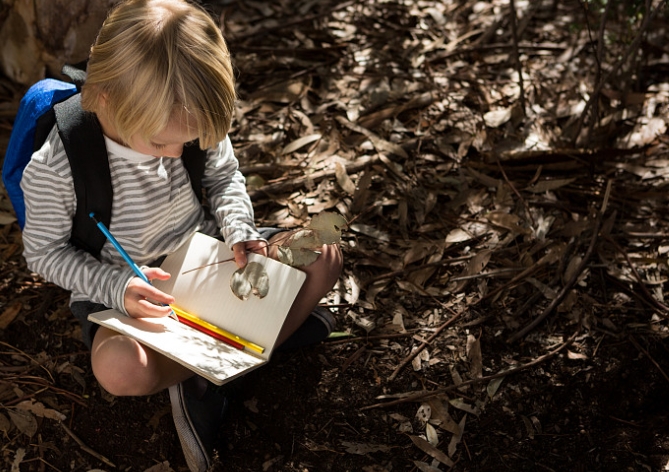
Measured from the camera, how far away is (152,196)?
6.41 feet

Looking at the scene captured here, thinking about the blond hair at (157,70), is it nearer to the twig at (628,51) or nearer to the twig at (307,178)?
the twig at (307,178)

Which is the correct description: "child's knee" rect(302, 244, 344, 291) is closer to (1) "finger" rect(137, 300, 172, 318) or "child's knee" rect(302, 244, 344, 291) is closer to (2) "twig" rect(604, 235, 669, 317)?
(1) "finger" rect(137, 300, 172, 318)

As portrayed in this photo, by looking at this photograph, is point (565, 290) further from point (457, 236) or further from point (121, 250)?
point (121, 250)

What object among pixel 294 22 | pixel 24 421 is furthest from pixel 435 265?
pixel 294 22

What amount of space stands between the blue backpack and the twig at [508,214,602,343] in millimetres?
1189

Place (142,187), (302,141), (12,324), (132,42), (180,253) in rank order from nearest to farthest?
(132,42), (142,187), (180,253), (12,324), (302,141)

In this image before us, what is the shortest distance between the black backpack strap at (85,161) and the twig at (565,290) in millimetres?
1314

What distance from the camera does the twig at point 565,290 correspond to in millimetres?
2283

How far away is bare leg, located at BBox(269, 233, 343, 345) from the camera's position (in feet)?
6.79

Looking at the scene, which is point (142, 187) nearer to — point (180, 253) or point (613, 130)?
point (180, 253)

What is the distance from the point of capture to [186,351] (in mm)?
1771

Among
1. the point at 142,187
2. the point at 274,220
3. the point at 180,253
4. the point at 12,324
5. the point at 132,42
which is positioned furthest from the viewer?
the point at 274,220

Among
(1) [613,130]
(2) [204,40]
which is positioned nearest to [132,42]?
(2) [204,40]

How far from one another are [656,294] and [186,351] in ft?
5.23
